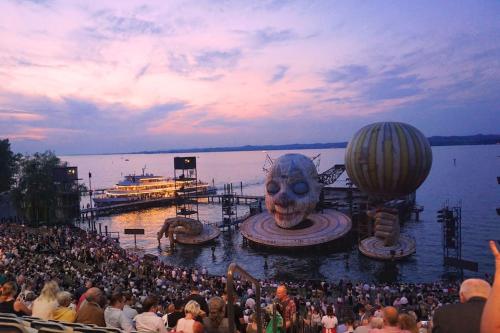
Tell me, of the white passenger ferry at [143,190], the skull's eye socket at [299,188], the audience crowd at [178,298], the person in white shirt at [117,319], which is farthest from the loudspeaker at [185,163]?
the person in white shirt at [117,319]

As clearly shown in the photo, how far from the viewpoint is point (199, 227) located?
1737 inches

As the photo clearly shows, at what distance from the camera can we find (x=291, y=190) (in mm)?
37438

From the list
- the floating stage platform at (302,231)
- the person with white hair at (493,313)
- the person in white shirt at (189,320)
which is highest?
the person with white hair at (493,313)

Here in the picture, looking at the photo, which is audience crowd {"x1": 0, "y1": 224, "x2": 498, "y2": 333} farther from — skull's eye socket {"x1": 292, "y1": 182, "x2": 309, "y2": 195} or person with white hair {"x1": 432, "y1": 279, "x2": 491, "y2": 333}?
skull's eye socket {"x1": 292, "y1": 182, "x2": 309, "y2": 195}

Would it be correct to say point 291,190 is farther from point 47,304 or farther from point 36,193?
point 47,304

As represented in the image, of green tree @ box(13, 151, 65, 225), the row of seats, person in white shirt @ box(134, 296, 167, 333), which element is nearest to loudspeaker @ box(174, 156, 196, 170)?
green tree @ box(13, 151, 65, 225)

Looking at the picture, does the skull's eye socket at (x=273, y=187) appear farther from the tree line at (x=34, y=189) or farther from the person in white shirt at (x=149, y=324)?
the person in white shirt at (x=149, y=324)

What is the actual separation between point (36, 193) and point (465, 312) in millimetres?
51668

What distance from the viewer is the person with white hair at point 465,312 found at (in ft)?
12.4

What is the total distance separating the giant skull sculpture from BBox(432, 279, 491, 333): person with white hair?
109 ft

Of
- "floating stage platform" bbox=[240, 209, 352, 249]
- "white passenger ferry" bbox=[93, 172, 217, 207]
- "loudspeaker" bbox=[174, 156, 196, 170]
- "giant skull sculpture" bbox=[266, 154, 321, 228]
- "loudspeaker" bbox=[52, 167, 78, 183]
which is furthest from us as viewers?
"white passenger ferry" bbox=[93, 172, 217, 207]

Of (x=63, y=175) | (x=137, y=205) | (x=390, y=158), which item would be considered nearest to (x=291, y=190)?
(x=390, y=158)

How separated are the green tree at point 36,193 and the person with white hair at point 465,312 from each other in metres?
50.6

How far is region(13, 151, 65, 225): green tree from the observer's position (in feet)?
159
